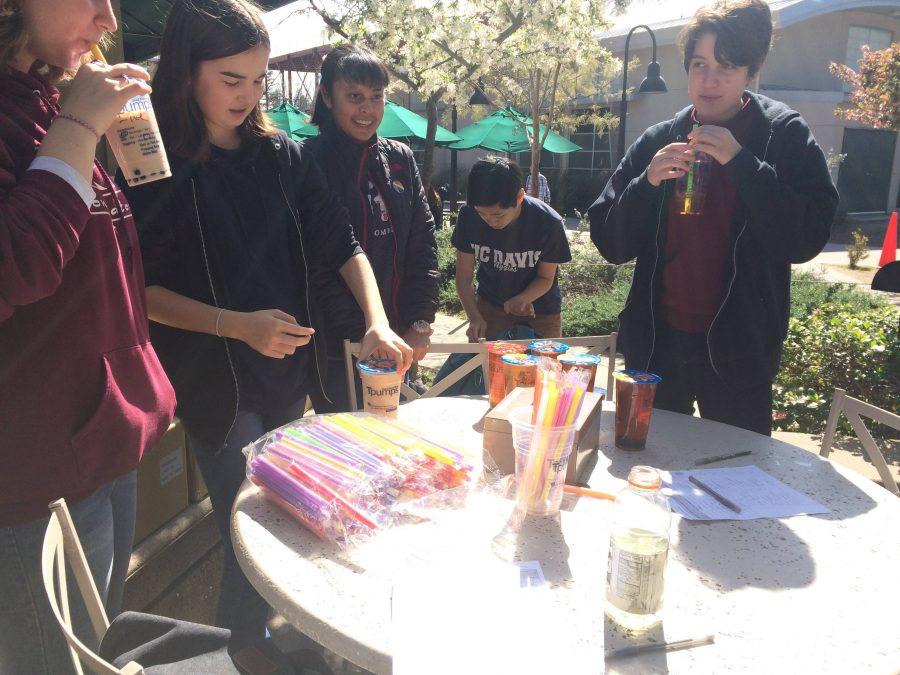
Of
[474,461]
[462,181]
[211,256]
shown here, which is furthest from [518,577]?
[462,181]

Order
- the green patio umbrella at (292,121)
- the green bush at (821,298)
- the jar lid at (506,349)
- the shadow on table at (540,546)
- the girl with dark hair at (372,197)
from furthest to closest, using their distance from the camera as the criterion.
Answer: the green patio umbrella at (292,121) < the green bush at (821,298) < the girl with dark hair at (372,197) < the jar lid at (506,349) < the shadow on table at (540,546)

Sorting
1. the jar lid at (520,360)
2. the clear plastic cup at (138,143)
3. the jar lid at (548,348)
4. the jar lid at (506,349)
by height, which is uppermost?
the clear plastic cup at (138,143)

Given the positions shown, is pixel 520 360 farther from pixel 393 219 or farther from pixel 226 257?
pixel 393 219

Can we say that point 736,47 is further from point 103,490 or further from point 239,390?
point 103,490

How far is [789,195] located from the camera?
6.76 feet

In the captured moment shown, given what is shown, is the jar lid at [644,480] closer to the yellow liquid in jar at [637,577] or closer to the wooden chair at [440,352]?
the yellow liquid in jar at [637,577]

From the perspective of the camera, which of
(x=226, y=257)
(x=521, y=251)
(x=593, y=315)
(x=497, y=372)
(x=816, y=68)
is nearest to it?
(x=226, y=257)

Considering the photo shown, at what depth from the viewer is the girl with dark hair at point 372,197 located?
2.57m

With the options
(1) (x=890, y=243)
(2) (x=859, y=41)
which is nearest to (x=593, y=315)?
(1) (x=890, y=243)

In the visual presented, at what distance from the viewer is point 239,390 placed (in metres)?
1.84

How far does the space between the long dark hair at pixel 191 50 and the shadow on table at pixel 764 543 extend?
145 cm

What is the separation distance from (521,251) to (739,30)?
174 cm

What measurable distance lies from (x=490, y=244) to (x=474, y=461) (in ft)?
7.96

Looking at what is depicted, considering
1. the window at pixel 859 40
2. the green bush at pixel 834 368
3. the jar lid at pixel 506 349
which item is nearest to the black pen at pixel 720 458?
the jar lid at pixel 506 349
